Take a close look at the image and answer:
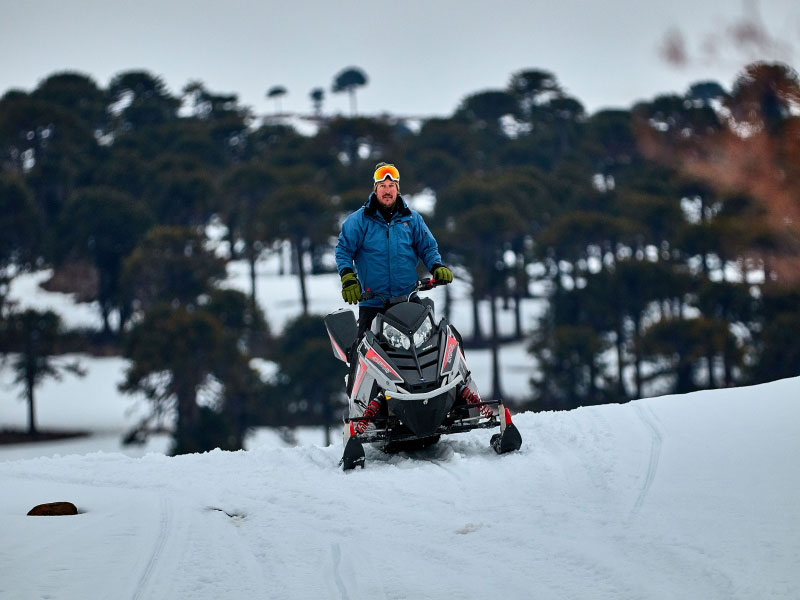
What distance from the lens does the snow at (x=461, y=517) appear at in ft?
12.7

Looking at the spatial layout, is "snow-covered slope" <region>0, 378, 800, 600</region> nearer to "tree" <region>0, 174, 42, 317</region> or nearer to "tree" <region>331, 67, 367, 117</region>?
"tree" <region>0, 174, 42, 317</region>

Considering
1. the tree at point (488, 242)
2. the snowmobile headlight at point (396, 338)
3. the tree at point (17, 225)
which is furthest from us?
A: the tree at point (17, 225)

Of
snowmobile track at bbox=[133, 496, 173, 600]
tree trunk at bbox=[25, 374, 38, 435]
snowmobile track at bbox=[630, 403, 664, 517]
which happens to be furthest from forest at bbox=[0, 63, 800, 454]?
snowmobile track at bbox=[133, 496, 173, 600]

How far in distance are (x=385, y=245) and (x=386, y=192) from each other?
1.31 ft

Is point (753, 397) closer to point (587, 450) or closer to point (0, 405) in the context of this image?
point (587, 450)

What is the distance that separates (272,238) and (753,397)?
136ft

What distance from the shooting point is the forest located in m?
35.2

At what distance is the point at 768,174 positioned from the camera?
65.9 ft

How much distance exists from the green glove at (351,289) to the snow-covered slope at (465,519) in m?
1.18

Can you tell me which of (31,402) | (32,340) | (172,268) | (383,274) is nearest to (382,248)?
(383,274)

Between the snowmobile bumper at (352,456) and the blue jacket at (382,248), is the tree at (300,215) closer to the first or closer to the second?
the blue jacket at (382,248)

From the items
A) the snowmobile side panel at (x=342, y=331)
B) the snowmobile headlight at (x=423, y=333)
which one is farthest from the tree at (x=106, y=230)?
the snowmobile headlight at (x=423, y=333)

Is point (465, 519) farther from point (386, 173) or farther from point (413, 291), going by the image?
point (386, 173)

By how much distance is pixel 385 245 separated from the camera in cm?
686
